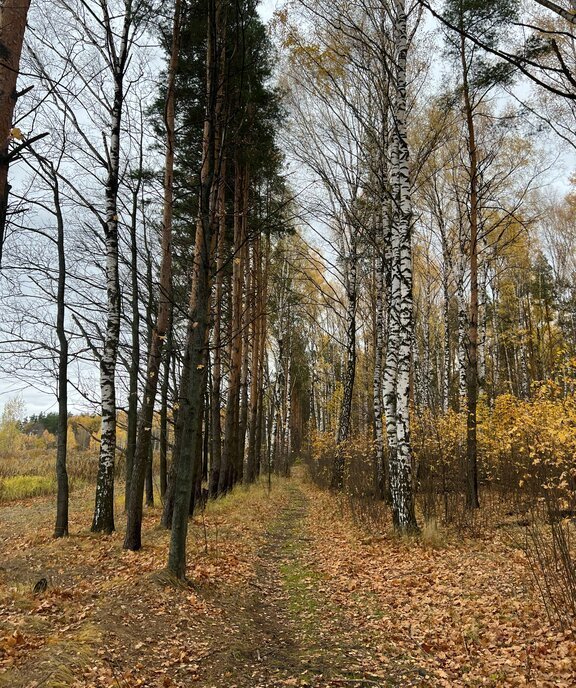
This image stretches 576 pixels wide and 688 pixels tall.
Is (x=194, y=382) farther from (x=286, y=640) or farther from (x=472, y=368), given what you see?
(x=472, y=368)

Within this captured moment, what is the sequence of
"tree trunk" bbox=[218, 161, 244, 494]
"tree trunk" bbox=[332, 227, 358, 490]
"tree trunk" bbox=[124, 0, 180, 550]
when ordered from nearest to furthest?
"tree trunk" bbox=[124, 0, 180, 550]
"tree trunk" bbox=[218, 161, 244, 494]
"tree trunk" bbox=[332, 227, 358, 490]

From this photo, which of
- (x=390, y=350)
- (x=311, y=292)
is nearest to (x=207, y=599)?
(x=390, y=350)

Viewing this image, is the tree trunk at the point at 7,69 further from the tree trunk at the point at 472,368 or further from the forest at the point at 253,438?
the tree trunk at the point at 472,368

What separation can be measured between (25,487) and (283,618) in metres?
17.0

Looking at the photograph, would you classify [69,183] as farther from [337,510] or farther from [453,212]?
[453,212]

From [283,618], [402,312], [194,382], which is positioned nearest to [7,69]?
[194,382]

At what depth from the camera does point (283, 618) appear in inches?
188

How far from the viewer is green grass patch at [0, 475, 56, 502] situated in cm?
1711

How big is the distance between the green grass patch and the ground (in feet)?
37.3

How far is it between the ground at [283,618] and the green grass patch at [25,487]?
11384mm

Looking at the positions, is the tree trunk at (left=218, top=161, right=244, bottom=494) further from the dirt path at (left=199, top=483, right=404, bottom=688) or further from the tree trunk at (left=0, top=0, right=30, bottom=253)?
the tree trunk at (left=0, top=0, right=30, bottom=253)

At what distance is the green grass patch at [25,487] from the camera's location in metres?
17.1

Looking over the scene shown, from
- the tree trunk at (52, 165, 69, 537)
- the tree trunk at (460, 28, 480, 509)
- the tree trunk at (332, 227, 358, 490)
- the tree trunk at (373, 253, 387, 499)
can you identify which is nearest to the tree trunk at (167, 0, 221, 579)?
the tree trunk at (52, 165, 69, 537)

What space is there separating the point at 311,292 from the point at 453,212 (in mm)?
8260
